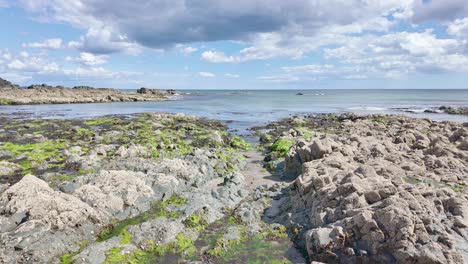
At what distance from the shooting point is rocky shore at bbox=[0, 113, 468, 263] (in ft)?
34.9

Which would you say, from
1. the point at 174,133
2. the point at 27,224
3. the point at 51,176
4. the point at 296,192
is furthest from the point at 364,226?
the point at 174,133

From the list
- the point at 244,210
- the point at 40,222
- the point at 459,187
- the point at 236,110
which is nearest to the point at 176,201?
the point at 244,210

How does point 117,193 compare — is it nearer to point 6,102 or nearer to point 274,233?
point 274,233

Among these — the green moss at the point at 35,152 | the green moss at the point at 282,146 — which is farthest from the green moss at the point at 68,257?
the green moss at the point at 282,146

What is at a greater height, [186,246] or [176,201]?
[176,201]

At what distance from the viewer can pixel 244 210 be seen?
14984 millimetres

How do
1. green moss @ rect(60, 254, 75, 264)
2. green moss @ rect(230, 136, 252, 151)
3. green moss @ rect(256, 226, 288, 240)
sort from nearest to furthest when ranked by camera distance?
green moss @ rect(60, 254, 75, 264)
green moss @ rect(256, 226, 288, 240)
green moss @ rect(230, 136, 252, 151)

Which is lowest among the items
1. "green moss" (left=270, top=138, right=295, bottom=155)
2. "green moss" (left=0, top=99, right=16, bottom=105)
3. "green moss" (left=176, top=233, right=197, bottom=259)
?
"green moss" (left=176, top=233, right=197, bottom=259)

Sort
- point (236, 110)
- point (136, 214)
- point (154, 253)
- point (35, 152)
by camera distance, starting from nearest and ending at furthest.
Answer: point (154, 253), point (136, 214), point (35, 152), point (236, 110)

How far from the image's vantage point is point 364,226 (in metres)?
10.7

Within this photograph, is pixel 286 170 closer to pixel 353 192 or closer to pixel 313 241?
pixel 353 192

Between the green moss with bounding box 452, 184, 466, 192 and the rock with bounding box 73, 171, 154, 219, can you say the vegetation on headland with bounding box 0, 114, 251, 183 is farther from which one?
the green moss with bounding box 452, 184, 466, 192

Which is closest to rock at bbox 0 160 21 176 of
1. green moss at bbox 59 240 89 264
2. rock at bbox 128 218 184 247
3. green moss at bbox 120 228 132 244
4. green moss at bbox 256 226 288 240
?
green moss at bbox 59 240 89 264

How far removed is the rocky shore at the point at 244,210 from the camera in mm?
10648
